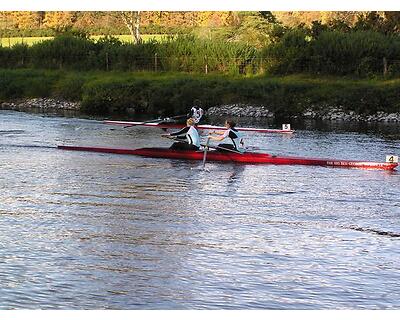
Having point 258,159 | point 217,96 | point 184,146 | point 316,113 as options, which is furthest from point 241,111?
point 258,159

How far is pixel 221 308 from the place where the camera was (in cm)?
862

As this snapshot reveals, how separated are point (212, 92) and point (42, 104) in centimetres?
757

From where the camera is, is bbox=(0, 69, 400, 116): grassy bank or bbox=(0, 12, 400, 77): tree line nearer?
bbox=(0, 69, 400, 116): grassy bank

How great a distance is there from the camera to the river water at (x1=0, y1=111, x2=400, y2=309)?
29.8ft

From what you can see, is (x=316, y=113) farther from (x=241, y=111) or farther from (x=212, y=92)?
(x=212, y=92)

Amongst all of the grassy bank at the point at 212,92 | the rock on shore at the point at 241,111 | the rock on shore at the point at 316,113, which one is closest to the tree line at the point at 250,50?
the grassy bank at the point at 212,92

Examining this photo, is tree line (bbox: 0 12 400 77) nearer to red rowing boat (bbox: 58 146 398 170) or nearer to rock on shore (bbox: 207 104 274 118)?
rock on shore (bbox: 207 104 274 118)

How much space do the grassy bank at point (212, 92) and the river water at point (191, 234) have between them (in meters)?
12.0

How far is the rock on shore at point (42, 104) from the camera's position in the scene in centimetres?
3522

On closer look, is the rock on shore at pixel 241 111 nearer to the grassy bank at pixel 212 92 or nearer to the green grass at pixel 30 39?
the grassy bank at pixel 212 92

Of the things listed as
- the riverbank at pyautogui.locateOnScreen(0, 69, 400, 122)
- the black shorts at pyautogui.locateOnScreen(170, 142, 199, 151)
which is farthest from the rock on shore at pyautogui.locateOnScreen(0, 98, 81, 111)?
the black shorts at pyautogui.locateOnScreen(170, 142, 199, 151)

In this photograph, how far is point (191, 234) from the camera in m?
11.8

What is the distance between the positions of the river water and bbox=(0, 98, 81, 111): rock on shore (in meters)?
15.1
